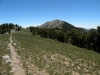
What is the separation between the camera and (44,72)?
1257 centimetres

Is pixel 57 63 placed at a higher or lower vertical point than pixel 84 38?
lower

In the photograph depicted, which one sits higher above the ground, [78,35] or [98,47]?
[78,35]

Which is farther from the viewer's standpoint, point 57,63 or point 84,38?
point 84,38

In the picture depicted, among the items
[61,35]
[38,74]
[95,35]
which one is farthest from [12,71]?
[61,35]

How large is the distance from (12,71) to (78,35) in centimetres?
6046

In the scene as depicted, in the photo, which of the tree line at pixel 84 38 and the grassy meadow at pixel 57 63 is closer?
the grassy meadow at pixel 57 63

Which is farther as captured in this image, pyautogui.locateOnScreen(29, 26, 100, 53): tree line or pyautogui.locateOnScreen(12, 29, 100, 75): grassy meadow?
pyautogui.locateOnScreen(29, 26, 100, 53): tree line

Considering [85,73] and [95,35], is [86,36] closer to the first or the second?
[95,35]

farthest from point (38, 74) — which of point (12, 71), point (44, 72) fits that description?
point (12, 71)

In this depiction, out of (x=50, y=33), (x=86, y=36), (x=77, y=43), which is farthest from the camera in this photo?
(x=50, y=33)

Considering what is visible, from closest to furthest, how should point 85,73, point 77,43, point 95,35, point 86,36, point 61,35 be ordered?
point 85,73 < point 95,35 < point 86,36 < point 77,43 < point 61,35

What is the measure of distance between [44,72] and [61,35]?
7593 centimetres

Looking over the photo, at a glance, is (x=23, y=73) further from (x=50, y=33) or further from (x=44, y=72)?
(x=50, y=33)

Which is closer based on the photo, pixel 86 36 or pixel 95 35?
pixel 95 35
